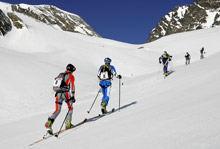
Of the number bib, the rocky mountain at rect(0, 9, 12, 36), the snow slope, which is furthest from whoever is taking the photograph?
the rocky mountain at rect(0, 9, 12, 36)

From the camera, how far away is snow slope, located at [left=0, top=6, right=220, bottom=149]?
3.49 meters

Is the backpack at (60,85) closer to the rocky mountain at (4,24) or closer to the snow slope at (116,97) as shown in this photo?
the snow slope at (116,97)

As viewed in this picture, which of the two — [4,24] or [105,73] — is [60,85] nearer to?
[105,73]

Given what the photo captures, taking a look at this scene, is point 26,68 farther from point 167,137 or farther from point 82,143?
point 167,137

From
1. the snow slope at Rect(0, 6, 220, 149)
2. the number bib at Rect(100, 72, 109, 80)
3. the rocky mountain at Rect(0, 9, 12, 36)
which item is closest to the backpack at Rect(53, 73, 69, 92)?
the snow slope at Rect(0, 6, 220, 149)

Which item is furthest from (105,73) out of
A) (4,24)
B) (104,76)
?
(4,24)

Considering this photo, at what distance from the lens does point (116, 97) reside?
1374cm

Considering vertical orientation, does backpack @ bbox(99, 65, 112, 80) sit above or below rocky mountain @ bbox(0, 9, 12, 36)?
below

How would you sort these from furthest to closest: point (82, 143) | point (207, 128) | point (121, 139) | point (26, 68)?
point (26, 68) < point (82, 143) < point (121, 139) < point (207, 128)

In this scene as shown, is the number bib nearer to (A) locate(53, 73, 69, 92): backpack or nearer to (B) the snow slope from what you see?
(B) the snow slope

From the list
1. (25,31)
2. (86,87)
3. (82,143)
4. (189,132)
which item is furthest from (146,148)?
(25,31)

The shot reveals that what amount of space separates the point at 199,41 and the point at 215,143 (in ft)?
186

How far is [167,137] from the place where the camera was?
310 cm

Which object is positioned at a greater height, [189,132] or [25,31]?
[25,31]
